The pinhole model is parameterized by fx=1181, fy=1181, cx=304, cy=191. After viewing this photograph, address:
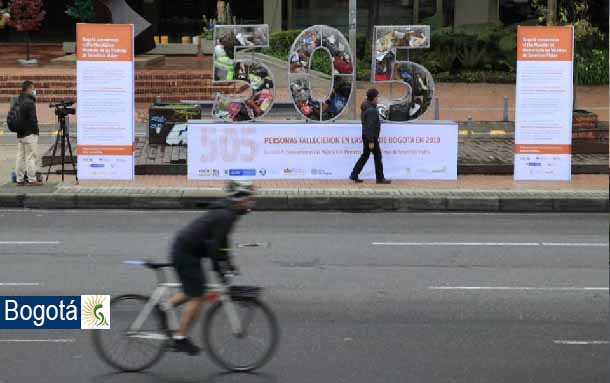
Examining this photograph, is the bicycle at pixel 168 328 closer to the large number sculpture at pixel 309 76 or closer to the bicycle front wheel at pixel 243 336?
the bicycle front wheel at pixel 243 336

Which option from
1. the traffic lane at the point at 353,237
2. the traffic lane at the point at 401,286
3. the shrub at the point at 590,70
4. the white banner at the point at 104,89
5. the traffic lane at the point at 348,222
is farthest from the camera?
the shrub at the point at 590,70

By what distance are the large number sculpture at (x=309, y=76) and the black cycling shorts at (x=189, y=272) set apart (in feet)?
44.8

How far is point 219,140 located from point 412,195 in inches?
151

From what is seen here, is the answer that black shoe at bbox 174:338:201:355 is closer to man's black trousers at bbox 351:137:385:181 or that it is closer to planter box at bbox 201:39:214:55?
man's black trousers at bbox 351:137:385:181

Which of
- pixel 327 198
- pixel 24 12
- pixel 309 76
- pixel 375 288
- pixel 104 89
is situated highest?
pixel 24 12

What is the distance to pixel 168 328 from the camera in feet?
31.9

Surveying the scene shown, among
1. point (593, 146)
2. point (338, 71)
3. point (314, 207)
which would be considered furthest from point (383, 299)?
point (593, 146)

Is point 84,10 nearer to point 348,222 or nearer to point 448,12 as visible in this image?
point 448,12

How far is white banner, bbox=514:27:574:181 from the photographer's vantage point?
70.5 ft

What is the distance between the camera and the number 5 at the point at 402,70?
22984 millimetres

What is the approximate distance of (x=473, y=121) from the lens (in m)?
31.3

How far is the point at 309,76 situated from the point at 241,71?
4.36ft

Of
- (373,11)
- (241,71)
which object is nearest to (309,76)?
(241,71)

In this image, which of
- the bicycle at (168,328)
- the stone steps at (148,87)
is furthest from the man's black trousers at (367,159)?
the stone steps at (148,87)
